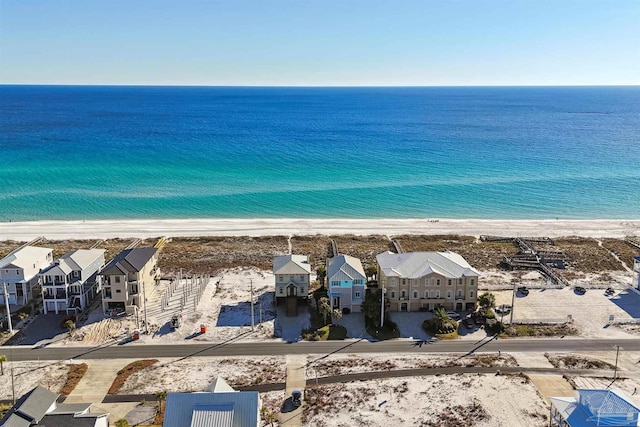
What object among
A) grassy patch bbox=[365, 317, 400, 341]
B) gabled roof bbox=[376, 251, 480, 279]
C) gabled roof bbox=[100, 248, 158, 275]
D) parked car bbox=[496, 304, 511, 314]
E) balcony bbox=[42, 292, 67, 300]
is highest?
gabled roof bbox=[100, 248, 158, 275]

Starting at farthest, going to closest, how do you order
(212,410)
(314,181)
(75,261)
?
(314,181) < (75,261) < (212,410)

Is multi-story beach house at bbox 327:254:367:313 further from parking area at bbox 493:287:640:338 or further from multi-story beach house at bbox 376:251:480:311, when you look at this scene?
parking area at bbox 493:287:640:338

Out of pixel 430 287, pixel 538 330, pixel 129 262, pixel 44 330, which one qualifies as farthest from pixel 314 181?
pixel 44 330

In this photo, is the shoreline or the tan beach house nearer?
the tan beach house

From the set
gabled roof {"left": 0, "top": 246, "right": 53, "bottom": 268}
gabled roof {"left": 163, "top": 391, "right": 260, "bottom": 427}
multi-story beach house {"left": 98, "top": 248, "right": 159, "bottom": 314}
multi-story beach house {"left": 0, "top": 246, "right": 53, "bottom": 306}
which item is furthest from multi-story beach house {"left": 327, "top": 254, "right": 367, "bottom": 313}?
gabled roof {"left": 0, "top": 246, "right": 53, "bottom": 268}

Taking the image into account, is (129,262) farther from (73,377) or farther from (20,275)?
(73,377)

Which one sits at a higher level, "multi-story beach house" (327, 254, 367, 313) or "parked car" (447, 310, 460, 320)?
"multi-story beach house" (327, 254, 367, 313)
